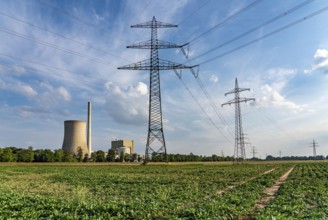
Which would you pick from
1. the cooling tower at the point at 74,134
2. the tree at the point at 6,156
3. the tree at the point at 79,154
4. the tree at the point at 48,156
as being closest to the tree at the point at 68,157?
the tree at the point at 79,154

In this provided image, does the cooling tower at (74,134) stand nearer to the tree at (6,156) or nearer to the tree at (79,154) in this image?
the tree at (79,154)

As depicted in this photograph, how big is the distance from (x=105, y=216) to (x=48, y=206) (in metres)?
4.20

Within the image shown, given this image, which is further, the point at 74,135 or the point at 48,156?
the point at 48,156

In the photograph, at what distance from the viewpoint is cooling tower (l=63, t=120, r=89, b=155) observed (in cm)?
10481

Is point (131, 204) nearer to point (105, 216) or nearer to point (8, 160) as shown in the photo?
point (105, 216)

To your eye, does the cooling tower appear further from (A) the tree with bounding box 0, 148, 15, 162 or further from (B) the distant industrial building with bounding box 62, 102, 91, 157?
(A) the tree with bounding box 0, 148, 15, 162

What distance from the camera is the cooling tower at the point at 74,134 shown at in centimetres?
10481

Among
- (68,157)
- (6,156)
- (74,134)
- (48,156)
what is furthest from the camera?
(48,156)

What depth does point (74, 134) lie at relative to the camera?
10650 cm

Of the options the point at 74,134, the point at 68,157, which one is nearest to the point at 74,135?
the point at 74,134

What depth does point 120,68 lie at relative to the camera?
48438mm

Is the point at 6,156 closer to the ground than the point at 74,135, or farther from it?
closer to the ground

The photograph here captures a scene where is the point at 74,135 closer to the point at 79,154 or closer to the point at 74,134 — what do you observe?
the point at 74,134

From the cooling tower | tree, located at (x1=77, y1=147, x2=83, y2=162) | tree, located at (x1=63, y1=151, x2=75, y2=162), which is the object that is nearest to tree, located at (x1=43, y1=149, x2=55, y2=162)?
tree, located at (x1=63, y1=151, x2=75, y2=162)
